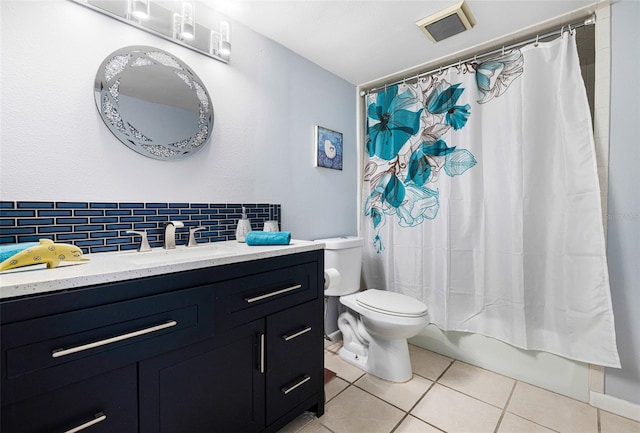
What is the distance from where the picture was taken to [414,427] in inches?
55.3

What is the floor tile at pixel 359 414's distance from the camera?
1.41 meters

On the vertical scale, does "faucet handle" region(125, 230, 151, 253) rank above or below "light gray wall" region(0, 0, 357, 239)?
below

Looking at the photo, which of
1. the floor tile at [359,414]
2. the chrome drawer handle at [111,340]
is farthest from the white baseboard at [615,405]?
the chrome drawer handle at [111,340]

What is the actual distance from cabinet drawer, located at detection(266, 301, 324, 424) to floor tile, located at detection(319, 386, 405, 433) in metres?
0.16

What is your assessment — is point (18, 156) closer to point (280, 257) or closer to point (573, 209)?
point (280, 257)

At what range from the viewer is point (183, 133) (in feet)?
4.80

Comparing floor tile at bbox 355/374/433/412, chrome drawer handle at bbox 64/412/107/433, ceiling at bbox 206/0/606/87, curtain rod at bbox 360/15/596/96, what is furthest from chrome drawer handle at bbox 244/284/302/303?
curtain rod at bbox 360/15/596/96

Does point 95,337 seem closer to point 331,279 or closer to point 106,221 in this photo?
point 106,221

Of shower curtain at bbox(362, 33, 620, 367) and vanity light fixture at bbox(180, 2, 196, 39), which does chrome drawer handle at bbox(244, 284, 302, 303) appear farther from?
vanity light fixture at bbox(180, 2, 196, 39)

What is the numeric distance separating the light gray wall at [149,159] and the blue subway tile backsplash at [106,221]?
→ 0.04m

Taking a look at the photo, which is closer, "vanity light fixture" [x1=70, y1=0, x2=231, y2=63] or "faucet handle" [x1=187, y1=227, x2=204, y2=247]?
"vanity light fixture" [x1=70, y1=0, x2=231, y2=63]

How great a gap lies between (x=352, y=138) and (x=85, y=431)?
2.36 metres

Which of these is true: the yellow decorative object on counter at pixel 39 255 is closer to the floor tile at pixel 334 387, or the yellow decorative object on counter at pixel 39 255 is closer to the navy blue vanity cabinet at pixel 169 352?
the navy blue vanity cabinet at pixel 169 352

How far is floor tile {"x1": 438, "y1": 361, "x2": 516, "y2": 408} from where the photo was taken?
164 cm
